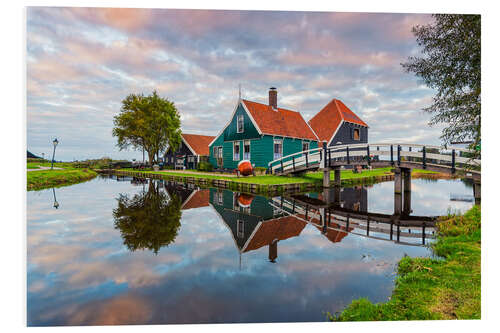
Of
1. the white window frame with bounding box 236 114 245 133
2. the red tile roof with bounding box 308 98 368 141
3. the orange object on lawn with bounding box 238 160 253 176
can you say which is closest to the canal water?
the orange object on lawn with bounding box 238 160 253 176

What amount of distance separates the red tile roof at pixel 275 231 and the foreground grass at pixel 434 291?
7.66 ft

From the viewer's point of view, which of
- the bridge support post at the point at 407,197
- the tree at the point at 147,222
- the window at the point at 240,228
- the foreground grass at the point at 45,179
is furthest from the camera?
the foreground grass at the point at 45,179

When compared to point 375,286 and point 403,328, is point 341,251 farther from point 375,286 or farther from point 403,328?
point 403,328

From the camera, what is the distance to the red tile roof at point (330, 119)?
24466mm

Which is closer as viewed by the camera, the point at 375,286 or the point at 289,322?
the point at 289,322

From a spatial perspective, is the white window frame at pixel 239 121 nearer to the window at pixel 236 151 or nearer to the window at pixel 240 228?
the window at pixel 236 151

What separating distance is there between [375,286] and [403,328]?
27.6 inches

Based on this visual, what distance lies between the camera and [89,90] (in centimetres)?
642

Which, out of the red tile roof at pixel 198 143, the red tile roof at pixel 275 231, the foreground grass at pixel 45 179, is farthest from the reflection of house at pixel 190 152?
the red tile roof at pixel 275 231

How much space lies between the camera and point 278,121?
20.5 m

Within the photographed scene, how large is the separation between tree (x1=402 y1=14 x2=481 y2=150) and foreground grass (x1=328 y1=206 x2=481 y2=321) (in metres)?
2.96

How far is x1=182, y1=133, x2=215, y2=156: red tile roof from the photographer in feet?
98.7

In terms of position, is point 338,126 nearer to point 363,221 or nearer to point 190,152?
point 190,152

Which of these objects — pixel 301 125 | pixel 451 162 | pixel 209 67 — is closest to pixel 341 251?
pixel 209 67
